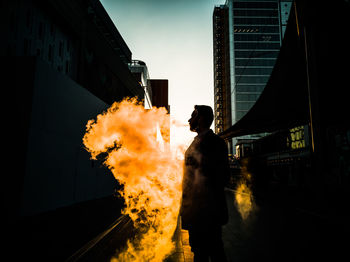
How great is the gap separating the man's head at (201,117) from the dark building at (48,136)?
327 centimetres

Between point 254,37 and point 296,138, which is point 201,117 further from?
point 254,37

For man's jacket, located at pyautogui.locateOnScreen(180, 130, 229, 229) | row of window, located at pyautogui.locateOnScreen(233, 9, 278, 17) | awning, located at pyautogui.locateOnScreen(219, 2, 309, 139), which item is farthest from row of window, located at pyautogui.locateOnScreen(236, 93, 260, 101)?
man's jacket, located at pyautogui.locateOnScreen(180, 130, 229, 229)

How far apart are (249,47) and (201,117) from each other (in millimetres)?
89940

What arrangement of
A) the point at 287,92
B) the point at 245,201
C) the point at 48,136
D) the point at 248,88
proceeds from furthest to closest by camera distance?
1. the point at 248,88
2. the point at 287,92
3. the point at 245,201
4. the point at 48,136

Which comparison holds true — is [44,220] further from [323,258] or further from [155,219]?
[323,258]

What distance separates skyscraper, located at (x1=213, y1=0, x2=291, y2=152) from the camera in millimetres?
80375

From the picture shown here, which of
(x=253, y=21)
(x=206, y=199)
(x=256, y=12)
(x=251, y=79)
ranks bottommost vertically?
(x=206, y=199)

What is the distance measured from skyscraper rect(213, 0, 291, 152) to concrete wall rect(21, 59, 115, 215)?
236 ft

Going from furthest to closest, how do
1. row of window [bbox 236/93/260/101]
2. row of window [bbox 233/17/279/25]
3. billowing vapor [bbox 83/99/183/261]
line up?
row of window [bbox 233/17/279/25] → row of window [bbox 236/93/260/101] → billowing vapor [bbox 83/99/183/261]

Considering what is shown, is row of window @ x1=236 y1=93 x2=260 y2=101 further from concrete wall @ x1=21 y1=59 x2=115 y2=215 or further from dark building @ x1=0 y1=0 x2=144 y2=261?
concrete wall @ x1=21 y1=59 x2=115 y2=215

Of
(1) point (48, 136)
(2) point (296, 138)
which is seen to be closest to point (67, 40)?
(1) point (48, 136)

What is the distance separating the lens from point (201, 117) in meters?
2.54

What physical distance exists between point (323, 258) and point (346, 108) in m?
11.6

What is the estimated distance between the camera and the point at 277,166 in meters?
19.2
